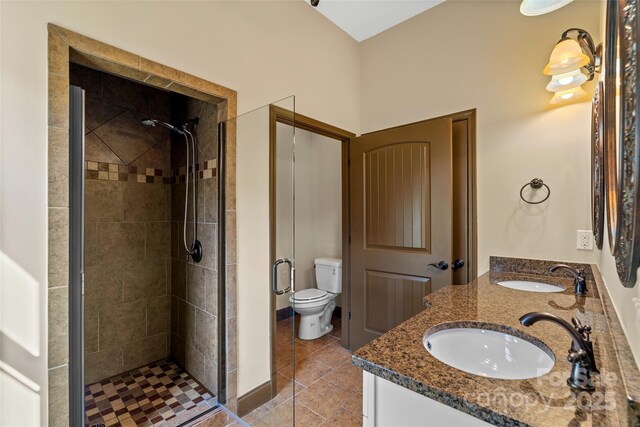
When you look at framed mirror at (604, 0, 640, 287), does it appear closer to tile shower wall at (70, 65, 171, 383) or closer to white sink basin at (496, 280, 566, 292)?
white sink basin at (496, 280, 566, 292)

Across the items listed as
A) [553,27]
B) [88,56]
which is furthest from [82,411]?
[553,27]

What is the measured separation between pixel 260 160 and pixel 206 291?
100cm

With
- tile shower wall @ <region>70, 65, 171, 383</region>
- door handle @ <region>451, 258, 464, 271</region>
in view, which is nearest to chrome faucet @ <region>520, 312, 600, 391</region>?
door handle @ <region>451, 258, 464, 271</region>

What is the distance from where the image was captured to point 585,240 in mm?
1852

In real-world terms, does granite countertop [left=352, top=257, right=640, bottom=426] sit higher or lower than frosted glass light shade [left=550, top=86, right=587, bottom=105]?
lower

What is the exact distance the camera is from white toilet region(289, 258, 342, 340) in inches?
116

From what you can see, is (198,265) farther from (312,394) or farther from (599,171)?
(599,171)

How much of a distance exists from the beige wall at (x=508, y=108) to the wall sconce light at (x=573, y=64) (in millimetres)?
185

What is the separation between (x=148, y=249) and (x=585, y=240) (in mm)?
3190

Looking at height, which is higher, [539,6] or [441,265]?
[539,6]

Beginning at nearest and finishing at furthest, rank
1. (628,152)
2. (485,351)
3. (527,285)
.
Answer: (628,152)
(485,351)
(527,285)

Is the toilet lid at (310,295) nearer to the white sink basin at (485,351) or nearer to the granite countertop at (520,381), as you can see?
the granite countertop at (520,381)

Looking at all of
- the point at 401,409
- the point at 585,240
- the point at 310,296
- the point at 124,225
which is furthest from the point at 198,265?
the point at 585,240

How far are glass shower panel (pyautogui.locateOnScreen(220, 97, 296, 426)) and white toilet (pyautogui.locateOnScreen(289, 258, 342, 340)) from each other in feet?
2.32
